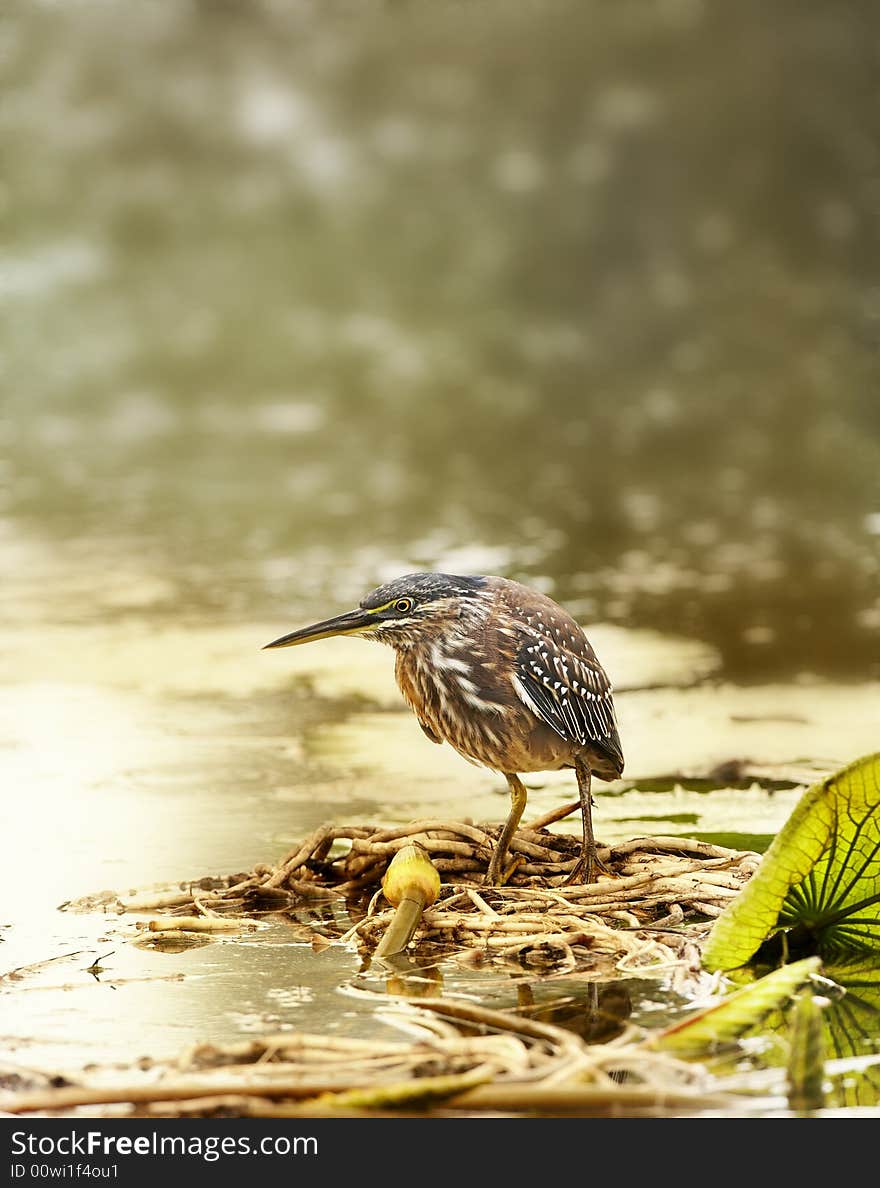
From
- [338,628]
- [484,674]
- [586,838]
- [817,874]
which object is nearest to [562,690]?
[484,674]

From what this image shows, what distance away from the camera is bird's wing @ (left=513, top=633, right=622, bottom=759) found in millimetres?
3293

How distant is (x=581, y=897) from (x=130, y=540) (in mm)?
5691

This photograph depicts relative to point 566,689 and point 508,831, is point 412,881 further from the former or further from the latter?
point 566,689

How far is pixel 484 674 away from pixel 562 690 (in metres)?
0.19

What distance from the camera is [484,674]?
3.29m

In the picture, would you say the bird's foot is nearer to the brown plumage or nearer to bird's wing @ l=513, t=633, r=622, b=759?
the brown plumage

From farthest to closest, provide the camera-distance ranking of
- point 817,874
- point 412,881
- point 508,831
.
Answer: point 508,831 → point 412,881 → point 817,874

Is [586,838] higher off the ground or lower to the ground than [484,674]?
lower

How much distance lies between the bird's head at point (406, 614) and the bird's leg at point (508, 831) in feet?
1.33

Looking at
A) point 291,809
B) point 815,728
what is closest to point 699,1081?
point 291,809

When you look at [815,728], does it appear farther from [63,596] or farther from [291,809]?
[63,596]

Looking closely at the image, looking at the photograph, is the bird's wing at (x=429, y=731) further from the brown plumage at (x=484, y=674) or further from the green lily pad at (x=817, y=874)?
the green lily pad at (x=817, y=874)

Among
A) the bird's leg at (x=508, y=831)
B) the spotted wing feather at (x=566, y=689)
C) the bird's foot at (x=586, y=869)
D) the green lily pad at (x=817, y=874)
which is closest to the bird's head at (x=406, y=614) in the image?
the spotted wing feather at (x=566, y=689)

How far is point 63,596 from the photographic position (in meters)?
7.57
